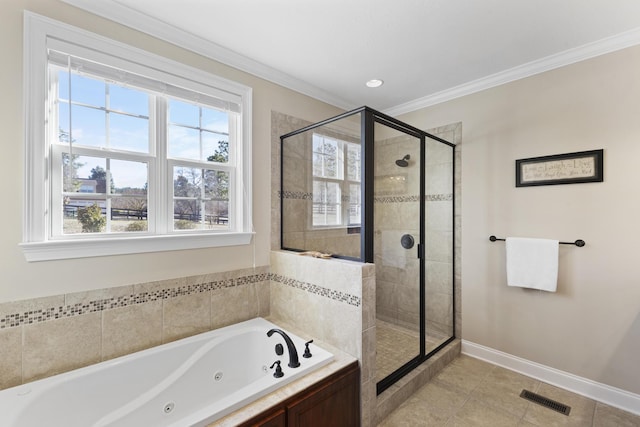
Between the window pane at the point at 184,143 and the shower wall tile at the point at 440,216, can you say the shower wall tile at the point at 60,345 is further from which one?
the shower wall tile at the point at 440,216

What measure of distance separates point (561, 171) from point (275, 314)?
2534 millimetres

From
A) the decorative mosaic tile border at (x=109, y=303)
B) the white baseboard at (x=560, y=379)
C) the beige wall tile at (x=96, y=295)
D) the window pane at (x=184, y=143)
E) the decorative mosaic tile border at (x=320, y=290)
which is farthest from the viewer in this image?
the window pane at (x=184, y=143)

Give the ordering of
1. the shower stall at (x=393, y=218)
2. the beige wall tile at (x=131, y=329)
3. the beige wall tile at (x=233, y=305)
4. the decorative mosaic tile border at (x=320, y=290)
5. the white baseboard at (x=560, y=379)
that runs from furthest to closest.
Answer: the shower stall at (x=393, y=218) < the beige wall tile at (x=233, y=305) < the white baseboard at (x=560, y=379) < the decorative mosaic tile border at (x=320, y=290) < the beige wall tile at (x=131, y=329)

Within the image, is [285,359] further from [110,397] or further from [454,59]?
[454,59]

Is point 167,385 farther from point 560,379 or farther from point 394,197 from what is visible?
point 560,379

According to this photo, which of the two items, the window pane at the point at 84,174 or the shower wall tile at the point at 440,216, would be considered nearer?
the window pane at the point at 84,174

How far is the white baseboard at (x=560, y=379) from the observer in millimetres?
1954

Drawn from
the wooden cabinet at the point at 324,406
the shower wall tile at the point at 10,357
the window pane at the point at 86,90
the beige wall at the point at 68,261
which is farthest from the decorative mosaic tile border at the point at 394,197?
the shower wall tile at the point at 10,357

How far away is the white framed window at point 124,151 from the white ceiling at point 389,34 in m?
0.25

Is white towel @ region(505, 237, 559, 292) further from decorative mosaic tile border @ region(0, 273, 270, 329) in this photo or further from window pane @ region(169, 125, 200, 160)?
window pane @ region(169, 125, 200, 160)

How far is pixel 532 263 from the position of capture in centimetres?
226

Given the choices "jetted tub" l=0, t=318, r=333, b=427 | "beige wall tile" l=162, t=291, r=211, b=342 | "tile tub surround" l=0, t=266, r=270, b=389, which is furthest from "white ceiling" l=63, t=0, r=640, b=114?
"jetted tub" l=0, t=318, r=333, b=427

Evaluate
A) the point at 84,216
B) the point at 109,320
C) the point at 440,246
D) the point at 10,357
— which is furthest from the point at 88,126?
the point at 440,246

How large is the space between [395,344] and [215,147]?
7.47ft
